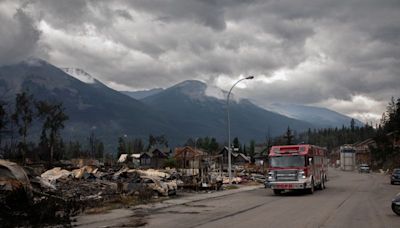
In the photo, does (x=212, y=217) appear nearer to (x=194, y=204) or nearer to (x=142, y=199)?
(x=194, y=204)

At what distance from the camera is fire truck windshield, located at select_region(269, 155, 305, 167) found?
3084cm

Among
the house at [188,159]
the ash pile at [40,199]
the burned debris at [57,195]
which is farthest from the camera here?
the house at [188,159]

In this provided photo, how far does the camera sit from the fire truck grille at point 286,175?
30.5 meters

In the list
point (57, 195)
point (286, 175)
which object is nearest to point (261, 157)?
point (286, 175)

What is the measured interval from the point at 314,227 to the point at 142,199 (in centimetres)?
1320

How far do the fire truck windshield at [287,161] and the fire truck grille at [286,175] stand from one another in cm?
50

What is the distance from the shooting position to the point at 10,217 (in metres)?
17.1

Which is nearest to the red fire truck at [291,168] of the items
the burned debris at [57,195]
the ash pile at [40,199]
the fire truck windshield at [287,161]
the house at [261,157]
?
the fire truck windshield at [287,161]

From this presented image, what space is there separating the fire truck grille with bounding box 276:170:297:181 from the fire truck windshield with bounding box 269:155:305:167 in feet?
1.63

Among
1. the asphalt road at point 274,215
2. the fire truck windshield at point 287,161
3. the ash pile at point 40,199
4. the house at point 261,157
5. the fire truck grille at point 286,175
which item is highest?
the house at point 261,157

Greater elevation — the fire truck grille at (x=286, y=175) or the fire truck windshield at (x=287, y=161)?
the fire truck windshield at (x=287, y=161)

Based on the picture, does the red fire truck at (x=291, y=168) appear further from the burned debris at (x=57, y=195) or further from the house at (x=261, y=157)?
the house at (x=261, y=157)

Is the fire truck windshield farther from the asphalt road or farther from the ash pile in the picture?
the ash pile

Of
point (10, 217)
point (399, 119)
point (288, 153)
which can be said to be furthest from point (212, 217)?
point (399, 119)
